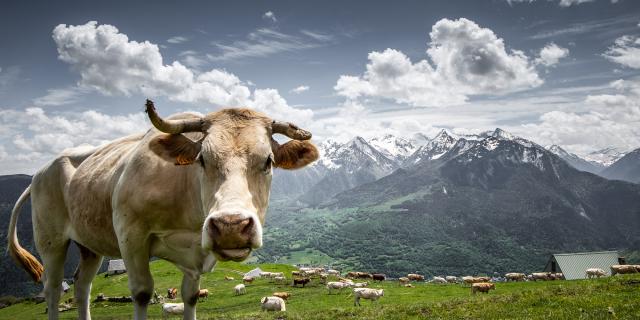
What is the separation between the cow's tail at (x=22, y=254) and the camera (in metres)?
8.99

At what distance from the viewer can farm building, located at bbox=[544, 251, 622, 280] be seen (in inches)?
2813

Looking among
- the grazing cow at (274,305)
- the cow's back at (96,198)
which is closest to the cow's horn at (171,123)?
the cow's back at (96,198)

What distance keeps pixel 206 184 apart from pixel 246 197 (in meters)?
0.78

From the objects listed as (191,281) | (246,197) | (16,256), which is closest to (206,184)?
(246,197)

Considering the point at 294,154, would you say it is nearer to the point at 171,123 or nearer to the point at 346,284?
the point at 171,123

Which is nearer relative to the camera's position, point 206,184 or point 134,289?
point 206,184

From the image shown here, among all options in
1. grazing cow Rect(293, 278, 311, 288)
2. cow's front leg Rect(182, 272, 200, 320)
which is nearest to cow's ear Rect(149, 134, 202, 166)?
cow's front leg Rect(182, 272, 200, 320)

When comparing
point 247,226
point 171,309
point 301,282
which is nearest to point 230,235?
point 247,226

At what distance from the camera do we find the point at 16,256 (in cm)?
930

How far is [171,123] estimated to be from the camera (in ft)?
17.9

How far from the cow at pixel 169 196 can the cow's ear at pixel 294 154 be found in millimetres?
16

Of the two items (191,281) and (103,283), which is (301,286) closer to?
(103,283)

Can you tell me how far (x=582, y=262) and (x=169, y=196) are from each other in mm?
87669

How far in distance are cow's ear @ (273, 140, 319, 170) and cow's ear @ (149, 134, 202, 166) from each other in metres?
1.14
